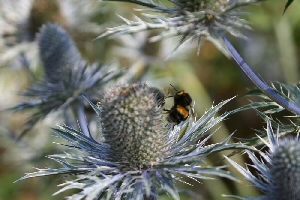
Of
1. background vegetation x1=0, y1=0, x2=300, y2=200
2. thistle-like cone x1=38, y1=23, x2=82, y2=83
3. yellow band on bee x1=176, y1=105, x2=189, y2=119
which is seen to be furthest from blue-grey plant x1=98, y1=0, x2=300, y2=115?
background vegetation x1=0, y1=0, x2=300, y2=200

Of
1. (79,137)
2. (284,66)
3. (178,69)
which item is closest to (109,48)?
(178,69)

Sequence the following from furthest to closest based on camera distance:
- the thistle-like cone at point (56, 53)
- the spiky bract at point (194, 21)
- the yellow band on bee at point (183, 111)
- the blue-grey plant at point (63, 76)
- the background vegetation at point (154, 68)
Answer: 1. the background vegetation at point (154, 68)
2. the thistle-like cone at point (56, 53)
3. the blue-grey plant at point (63, 76)
4. the yellow band on bee at point (183, 111)
5. the spiky bract at point (194, 21)

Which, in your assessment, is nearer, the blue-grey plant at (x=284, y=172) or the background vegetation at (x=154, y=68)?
the blue-grey plant at (x=284, y=172)

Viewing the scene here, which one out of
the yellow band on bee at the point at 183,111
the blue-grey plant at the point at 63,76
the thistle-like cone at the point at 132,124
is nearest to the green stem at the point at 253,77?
the thistle-like cone at the point at 132,124

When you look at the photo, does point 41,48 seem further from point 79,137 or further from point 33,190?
point 33,190

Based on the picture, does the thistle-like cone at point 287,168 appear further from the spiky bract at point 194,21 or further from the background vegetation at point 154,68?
the background vegetation at point 154,68

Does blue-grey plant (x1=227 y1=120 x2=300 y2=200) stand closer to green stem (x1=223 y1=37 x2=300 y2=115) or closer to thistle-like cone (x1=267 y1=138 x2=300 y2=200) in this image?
thistle-like cone (x1=267 y1=138 x2=300 y2=200)

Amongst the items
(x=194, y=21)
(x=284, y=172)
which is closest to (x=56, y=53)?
(x=194, y=21)

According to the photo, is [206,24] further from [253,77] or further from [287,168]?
[287,168]
